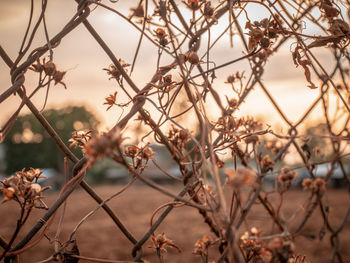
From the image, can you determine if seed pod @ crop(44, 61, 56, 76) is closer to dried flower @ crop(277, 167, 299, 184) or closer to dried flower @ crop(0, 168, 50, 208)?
dried flower @ crop(0, 168, 50, 208)

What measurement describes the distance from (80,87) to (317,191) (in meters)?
0.55

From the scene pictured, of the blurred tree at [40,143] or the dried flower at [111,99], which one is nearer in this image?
the dried flower at [111,99]

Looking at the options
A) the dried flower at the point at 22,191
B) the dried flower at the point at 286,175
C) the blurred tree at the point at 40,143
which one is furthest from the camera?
the blurred tree at the point at 40,143

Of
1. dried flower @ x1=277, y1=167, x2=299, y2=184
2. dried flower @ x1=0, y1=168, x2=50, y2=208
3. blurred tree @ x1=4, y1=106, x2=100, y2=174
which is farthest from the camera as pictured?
blurred tree @ x1=4, y1=106, x2=100, y2=174

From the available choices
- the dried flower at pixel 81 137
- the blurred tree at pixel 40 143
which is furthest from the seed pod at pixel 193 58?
the blurred tree at pixel 40 143

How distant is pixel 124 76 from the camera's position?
1.47 ft

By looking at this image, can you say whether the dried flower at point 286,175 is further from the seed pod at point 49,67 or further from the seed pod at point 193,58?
the seed pod at point 49,67

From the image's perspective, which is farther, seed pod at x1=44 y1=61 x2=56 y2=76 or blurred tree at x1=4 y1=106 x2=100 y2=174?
blurred tree at x1=4 y1=106 x2=100 y2=174

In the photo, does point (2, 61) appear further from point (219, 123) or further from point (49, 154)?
point (49, 154)

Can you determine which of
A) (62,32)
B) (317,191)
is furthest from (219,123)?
(317,191)

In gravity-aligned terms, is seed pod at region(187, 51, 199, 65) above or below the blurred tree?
below

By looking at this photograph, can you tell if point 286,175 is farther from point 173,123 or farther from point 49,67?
point 49,67

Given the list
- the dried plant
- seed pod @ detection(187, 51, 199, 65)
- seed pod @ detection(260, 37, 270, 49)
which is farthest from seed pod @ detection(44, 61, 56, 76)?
seed pod @ detection(260, 37, 270, 49)

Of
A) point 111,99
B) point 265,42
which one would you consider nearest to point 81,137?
point 111,99
